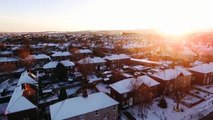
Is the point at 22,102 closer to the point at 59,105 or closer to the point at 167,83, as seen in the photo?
the point at 59,105

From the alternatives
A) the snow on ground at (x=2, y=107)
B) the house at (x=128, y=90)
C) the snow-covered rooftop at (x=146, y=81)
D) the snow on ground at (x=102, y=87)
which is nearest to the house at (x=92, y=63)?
the snow on ground at (x=102, y=87)

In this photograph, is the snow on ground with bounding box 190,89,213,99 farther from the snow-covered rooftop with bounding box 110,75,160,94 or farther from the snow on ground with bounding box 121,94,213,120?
the snow-covered rooftop with bounding box 110,75,160,94

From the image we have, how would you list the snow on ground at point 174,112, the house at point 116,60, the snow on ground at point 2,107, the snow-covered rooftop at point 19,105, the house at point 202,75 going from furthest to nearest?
the house at point 116,60 < the house at point 202,75 < the snow on ground at point 2,107 < the snow on ground at point 174,112 < the snow-covered rooftop at point 19,105

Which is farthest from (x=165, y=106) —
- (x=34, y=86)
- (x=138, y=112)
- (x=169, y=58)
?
(x=169, y=58)

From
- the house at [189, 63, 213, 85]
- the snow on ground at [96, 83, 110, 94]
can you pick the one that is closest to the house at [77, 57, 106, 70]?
the snow on ground at [96, 83, 110, 94]

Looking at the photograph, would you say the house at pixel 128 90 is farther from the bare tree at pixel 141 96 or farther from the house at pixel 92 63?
the house at pixel 92 63

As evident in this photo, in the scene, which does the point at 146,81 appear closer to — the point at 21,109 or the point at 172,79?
the point at 172,79
